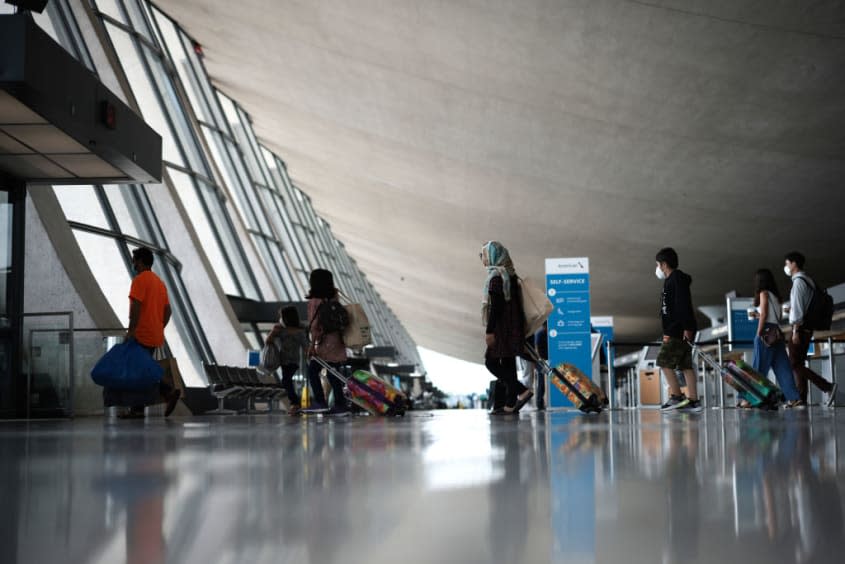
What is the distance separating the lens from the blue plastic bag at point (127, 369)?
9156 millimetres

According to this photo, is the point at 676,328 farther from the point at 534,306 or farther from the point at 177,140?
the point at 177,140

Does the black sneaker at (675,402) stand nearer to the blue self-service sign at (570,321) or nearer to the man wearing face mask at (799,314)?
the man wearing face mask at (799,314)

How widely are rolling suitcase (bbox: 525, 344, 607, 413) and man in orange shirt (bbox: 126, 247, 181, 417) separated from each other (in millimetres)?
3719

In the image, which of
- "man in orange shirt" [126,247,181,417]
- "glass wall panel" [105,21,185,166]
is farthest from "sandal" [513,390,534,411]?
"glass wall panel" [105,21,185,166]

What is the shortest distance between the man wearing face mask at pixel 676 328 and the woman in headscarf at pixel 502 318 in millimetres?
1392

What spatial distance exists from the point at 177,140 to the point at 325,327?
1108 centimetres

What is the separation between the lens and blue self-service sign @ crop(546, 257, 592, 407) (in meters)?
16.0

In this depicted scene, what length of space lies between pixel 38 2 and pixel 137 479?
735cm

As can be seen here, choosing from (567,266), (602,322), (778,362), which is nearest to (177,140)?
(567,266)

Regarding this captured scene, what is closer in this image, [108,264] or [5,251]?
[5,251]

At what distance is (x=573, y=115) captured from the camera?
16.2 m

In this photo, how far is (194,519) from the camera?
1.53m

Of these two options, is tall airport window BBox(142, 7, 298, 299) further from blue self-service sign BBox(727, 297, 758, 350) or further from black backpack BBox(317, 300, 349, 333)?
black backpack BBox(317, 300, 349, 333)

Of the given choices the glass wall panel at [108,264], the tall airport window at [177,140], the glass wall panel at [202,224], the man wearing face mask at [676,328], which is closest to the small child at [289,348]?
the glass wall panel at [108,264]
